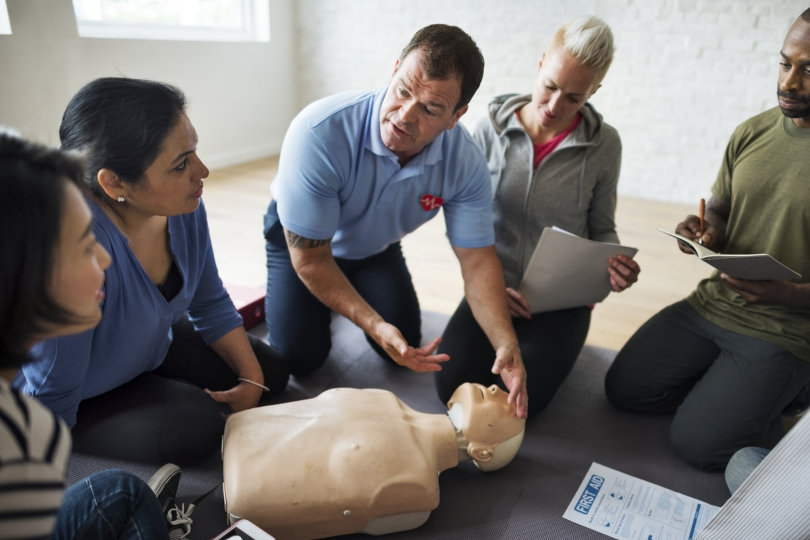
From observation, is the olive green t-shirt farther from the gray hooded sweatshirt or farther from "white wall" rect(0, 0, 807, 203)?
"white wall" rect(0, 0, 807, 203)

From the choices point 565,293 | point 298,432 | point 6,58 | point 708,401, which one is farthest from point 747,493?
point 6,58

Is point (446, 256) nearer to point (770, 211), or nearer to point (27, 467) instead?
point (770, 211)

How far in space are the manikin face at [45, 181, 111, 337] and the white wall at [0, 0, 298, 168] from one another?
0.91 m

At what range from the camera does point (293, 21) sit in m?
4.87

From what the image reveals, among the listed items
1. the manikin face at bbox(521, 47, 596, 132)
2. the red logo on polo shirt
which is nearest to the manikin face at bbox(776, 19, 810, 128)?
the manikin face at bbox(521, 47, 596, 132)

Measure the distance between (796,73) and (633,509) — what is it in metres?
1.07

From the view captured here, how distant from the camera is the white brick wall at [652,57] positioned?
3.70 m

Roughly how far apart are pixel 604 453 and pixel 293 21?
4328mm

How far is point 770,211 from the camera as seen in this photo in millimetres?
1553

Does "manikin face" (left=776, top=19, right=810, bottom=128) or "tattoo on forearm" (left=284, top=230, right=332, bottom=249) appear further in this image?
"tattoo on forearm" (left=284, top=230, right=332, bottom=249)

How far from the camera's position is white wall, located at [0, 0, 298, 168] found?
8.67ft

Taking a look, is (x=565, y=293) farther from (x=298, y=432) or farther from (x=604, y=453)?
(x=298, y=432)

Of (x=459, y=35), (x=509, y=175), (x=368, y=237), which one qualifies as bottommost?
(x=368, y=237)

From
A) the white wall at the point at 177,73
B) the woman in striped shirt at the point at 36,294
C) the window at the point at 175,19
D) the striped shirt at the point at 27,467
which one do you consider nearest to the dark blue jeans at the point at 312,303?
the white wall at the point at 177,73
